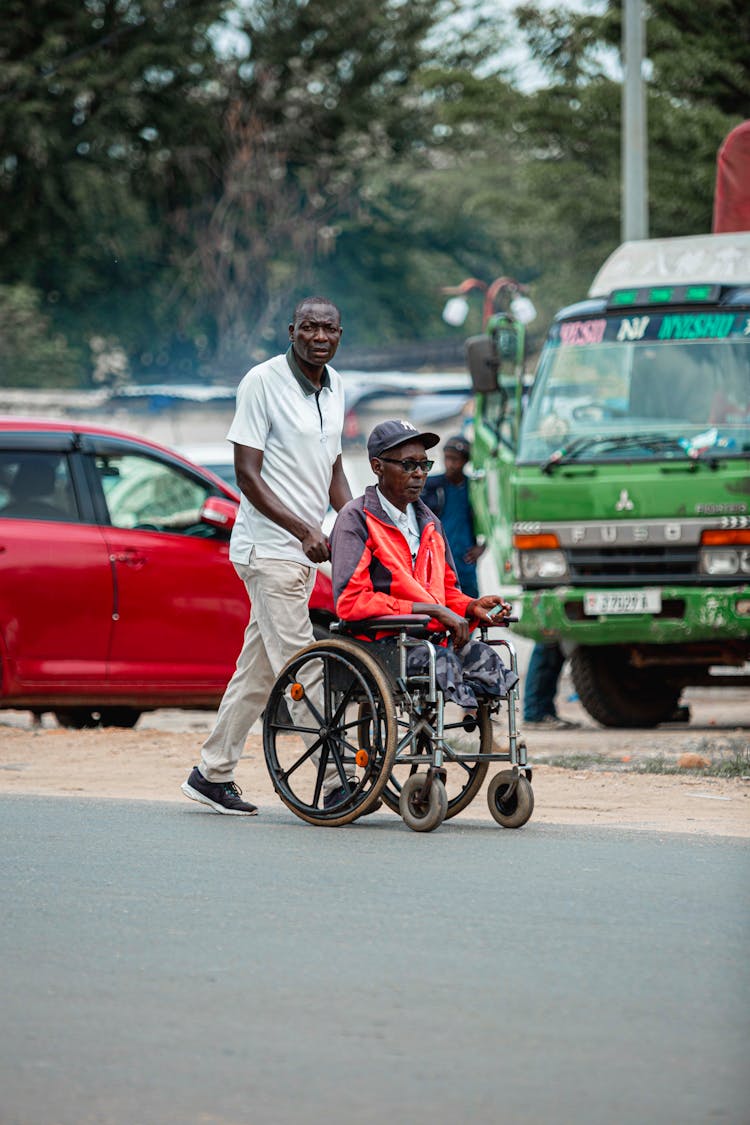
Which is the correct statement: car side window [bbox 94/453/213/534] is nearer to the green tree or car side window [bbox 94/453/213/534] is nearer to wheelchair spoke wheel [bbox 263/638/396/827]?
wheelchair spoke wheel [bbox 263/638/396/827]

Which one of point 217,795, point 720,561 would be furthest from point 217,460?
point 217,795

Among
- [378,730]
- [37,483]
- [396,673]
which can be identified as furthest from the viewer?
[37,483]

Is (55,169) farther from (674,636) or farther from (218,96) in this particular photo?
(674,636)

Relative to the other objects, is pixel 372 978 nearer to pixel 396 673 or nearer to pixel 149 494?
pixel 396 673

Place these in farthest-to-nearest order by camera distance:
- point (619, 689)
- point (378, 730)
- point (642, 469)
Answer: point (619, 689), point (642, 469), point (378, 730)

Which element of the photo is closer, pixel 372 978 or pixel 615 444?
pixel 372 978

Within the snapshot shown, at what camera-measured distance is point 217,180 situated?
129ft

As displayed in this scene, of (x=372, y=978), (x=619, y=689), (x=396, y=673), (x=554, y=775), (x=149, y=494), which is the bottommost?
(x=619, y=689)

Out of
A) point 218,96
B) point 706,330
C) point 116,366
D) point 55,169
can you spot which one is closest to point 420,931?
point 706,330

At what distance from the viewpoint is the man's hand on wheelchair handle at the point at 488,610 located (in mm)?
7379

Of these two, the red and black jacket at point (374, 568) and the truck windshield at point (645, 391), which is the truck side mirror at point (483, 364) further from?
the red and black jacket at point (374, 568)

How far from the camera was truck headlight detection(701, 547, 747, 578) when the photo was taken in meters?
12.3

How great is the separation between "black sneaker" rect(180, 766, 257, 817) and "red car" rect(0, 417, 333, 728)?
2979mm

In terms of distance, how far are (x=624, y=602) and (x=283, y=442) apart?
528 cm
